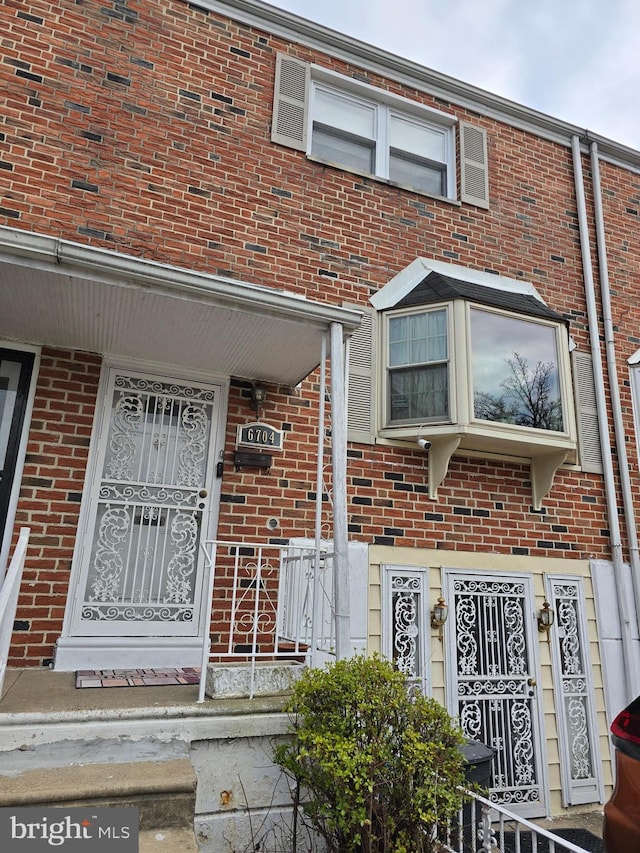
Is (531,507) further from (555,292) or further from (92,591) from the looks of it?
(92,591)

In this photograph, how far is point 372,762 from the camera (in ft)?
8.74

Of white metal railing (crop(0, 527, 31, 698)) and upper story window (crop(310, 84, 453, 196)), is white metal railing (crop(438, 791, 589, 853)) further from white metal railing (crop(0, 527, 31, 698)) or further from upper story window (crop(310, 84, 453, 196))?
upper story window (crop(310, 84, 453, 196))

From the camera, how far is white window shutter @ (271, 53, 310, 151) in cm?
553

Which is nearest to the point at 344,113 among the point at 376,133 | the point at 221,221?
the point at 376,133

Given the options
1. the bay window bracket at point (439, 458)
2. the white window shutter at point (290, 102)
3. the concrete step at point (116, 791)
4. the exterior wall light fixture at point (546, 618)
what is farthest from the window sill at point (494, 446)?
the concrete step at point (116, 791)

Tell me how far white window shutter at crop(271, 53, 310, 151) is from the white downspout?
3.49m

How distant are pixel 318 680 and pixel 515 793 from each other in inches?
116

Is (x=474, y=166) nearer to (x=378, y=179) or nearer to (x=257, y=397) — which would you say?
(x=378, y=179)

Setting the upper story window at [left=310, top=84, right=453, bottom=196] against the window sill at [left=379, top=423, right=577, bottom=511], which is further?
the upper story window at [left=310, top=84, right=453, bottom=196]

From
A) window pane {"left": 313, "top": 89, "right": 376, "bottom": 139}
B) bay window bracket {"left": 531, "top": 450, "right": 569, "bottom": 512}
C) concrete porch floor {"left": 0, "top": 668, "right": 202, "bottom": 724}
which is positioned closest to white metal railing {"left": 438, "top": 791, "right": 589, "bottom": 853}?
concrete porch floor {"left": 0, "top": 668, "right": 202, "bottom": 724}

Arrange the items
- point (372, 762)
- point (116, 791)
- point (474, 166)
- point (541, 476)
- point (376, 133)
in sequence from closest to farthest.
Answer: point (116, 791) < point (372, 762) < point (541, 476) < point (376, 133) < point (474, 166)

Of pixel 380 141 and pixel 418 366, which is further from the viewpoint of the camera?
pixel 380 141

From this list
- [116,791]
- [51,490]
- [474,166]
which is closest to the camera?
[116,791]

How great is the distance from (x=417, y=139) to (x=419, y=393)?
309 centimetres
